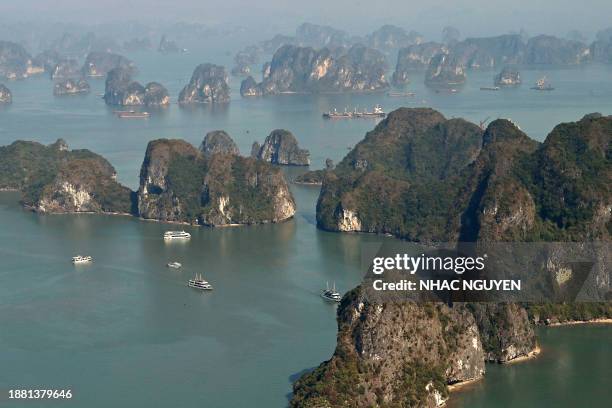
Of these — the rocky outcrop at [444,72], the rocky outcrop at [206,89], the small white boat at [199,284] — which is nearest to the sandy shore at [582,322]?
the small white boat at [199,284]

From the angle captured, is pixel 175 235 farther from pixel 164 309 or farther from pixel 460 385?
pixel 460 385

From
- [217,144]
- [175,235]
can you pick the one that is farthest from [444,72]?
[175,235]

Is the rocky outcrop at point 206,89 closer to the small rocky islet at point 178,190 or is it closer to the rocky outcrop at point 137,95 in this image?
the rocky outcrop at point 137,95

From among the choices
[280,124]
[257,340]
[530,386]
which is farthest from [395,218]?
[280,124]

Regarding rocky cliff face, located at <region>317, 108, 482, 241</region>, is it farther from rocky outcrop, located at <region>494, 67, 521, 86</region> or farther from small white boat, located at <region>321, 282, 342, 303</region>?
rocky outcrop, located at <region>494, 67, 521, 86</region>

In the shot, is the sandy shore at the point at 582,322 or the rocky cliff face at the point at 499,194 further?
the rocky cliff face at the point at 499,194

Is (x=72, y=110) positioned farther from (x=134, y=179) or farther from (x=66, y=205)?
(x=66, y=205)
